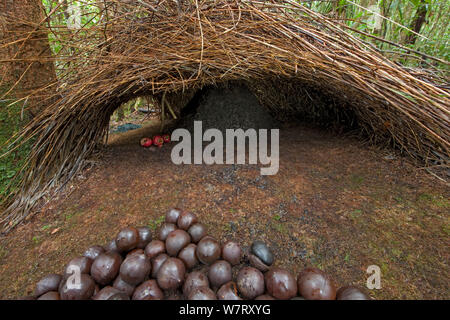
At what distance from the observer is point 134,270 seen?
98 cm

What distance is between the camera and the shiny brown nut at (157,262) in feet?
3.41

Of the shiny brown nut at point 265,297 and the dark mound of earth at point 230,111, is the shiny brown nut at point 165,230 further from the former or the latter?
the dark mound of earth at point 230,111

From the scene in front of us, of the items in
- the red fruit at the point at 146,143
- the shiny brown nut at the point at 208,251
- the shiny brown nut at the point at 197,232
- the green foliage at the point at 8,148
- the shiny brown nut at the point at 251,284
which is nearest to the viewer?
the shiny brown nut at the point at 251,284

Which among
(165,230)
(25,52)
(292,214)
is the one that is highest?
(25,52)

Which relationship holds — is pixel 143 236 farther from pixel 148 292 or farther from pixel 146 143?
pixel 146 143

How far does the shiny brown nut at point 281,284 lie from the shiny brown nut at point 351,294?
0.18 m

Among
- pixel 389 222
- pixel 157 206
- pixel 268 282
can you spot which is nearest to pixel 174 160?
pixel 157 206

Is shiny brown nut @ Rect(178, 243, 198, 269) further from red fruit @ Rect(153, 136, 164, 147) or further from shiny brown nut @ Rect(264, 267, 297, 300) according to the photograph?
red fruit @ Rect(153, 136, 164, 147)

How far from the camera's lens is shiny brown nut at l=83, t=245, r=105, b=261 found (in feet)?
3.45

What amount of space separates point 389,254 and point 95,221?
5.25 ft

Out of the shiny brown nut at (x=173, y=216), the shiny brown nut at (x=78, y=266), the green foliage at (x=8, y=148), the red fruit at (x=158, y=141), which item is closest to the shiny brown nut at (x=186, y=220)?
the shiny brown nut at (x=173, y=216)

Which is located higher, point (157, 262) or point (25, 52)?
point (25, 52)

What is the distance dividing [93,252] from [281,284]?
932mm

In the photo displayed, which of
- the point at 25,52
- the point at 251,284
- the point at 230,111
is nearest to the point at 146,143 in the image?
the point at 230,111
